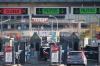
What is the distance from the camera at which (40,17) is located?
44.9 m

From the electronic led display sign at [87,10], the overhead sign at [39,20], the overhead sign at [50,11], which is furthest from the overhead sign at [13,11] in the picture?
the electronic led display sign at [87,10]

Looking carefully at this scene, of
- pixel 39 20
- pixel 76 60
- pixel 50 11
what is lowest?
pixel 76 60

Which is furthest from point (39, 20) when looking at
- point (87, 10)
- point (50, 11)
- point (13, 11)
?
point (87, 10)

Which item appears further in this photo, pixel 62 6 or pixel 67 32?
pixel 67 32

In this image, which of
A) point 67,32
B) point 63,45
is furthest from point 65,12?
point 67,32

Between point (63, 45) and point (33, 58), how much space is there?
3.70m

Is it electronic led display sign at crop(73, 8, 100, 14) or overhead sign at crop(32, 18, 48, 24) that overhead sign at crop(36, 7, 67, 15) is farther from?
overhead sign at crop(32, 18, 48, 24)

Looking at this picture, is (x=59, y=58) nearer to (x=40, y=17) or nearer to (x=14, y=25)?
(x=40, y=17)

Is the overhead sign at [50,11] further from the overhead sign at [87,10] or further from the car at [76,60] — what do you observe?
the car at [76,60]

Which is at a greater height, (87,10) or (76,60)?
(87,10)

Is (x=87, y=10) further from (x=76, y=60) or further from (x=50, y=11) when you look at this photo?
(x=76, y=60)

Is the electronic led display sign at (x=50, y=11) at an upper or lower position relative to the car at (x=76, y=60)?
upper

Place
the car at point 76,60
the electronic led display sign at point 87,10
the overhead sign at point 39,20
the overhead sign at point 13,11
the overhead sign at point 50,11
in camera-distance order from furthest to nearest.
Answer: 1. the overhead sign at point 39,20
2. the overhead sign at point 13,11
3. the electronic led display sign at point 87,10
4. the overhead sign at point 50,11
5. the car at point 76,60

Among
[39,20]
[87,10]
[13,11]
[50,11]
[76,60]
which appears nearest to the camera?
[76,60]
